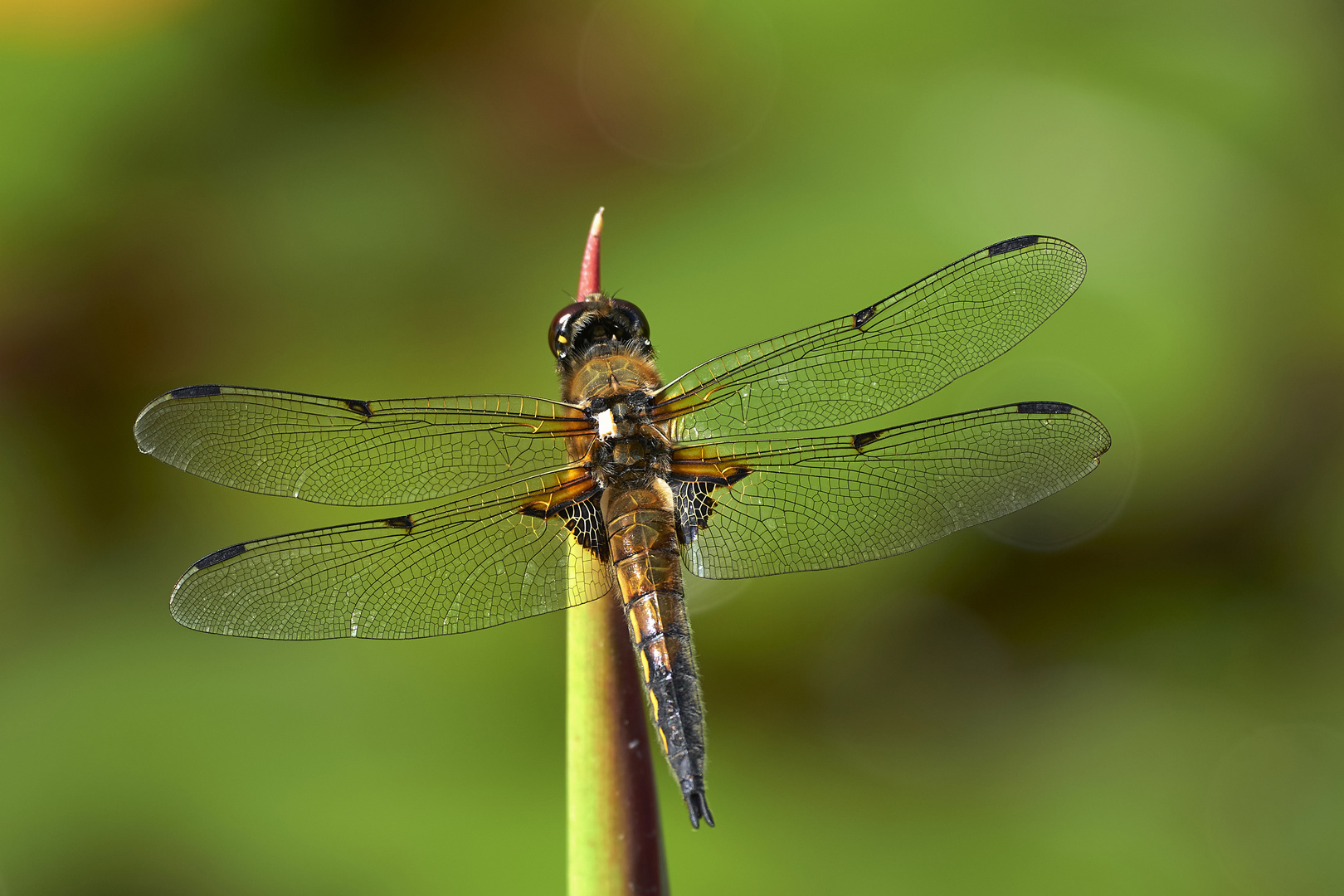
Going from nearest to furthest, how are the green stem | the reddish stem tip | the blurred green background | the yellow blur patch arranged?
the green stem, the reddish stem tip, the blurred green background, the yellow blur patch

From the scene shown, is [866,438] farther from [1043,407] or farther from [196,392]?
[196,392]

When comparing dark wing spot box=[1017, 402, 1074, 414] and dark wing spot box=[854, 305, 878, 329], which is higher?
dark wing spot box=[854, 305, 878, 329]

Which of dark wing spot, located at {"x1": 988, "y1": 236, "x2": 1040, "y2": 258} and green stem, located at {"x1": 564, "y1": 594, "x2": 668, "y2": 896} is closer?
green stem, located at {"x1": 564, "y1": 594, "x2": 668, "y2": 896}

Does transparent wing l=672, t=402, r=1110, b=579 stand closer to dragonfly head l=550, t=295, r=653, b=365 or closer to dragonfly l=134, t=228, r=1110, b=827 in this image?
dragonfly l=134, t=228, r=1110, b=827

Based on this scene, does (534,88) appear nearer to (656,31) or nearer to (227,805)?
(656,31)

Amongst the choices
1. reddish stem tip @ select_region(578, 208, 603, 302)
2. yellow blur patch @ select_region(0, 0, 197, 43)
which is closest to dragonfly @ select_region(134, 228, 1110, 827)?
reddish stem tip @ select_region(578, 208, 603, 302)

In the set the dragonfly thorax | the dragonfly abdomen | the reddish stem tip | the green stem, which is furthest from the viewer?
the dragonfly thorax
